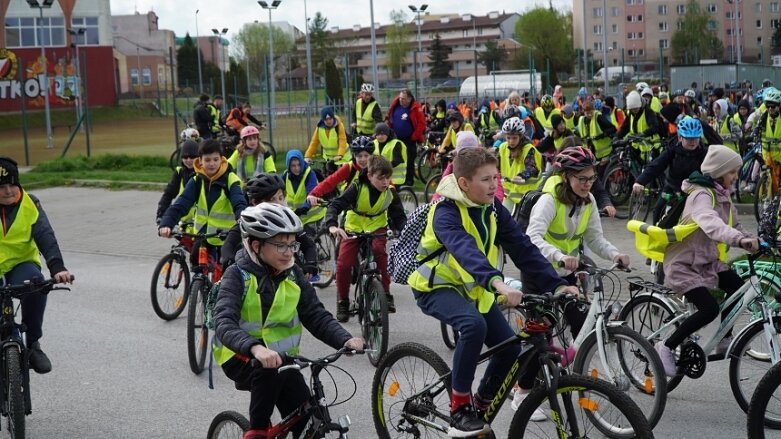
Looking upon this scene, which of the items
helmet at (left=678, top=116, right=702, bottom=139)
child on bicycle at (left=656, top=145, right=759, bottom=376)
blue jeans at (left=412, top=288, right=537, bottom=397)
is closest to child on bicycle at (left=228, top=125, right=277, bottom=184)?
helmet at (left=678, top=116, right=702, bottom=139)

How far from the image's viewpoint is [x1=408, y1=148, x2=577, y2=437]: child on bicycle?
18.5 feet

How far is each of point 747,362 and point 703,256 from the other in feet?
2.40

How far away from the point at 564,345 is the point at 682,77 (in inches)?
1379

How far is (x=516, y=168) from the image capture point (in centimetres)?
1246

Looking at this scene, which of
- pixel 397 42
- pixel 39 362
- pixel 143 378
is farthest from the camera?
pixel 397 42

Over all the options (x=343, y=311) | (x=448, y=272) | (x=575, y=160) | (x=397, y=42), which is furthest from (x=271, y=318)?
(x=397, y=42)

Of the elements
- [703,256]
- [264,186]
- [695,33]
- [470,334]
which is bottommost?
[470,334]

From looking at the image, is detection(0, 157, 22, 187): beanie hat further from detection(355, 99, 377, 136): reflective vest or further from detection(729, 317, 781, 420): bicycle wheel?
detection(355, 99, 377, 136): reflective vest

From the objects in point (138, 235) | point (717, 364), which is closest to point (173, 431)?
point (717, 364)

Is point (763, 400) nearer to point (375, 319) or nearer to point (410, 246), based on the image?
point (410, 246)

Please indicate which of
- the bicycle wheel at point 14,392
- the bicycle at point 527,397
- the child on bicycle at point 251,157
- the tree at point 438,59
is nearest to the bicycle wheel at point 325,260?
the child on bicycle at point 251,157

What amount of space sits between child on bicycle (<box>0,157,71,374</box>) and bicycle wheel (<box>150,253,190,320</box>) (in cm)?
324

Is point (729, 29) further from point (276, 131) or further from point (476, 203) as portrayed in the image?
point (476, 203)

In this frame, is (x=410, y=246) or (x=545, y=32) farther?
(x=545, y=32)
